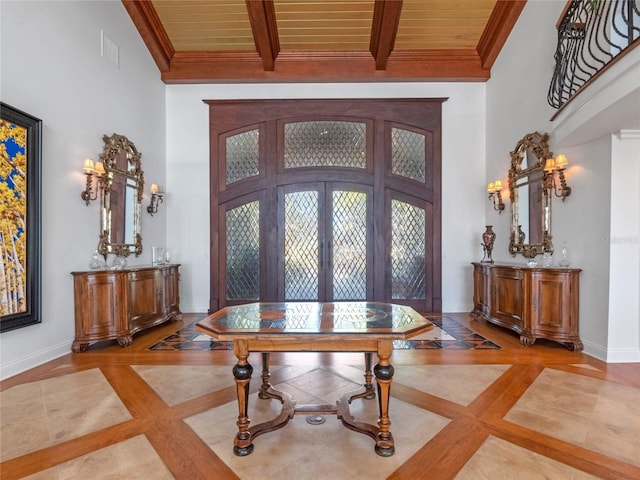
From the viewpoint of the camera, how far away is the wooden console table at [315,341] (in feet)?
5.96

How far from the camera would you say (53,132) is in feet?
11.5

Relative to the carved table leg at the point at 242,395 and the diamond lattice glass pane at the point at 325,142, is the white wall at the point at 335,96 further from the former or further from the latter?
the carved table leg at the point at 242,395

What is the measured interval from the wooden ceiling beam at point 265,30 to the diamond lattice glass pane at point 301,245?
228 cm

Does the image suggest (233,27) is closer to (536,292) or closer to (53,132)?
(53,132)

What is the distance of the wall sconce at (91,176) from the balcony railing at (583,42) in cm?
537

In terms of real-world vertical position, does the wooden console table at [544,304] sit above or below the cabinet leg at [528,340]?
above

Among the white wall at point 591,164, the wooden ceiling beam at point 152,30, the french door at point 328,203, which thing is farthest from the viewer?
the french door at point 328,203

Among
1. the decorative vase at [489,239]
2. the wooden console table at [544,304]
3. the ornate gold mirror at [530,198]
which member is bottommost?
the wooden console table at [544,304]

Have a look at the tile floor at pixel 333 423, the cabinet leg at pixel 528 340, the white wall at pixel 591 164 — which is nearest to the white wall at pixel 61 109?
the tile floor at pixel 333 423

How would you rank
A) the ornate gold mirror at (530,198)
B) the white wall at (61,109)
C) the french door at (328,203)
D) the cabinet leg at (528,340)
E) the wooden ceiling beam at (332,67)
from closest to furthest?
the white wall at (61,109) → the cabinet leg at (528,340) → the ornate gold mirror at (530,198) → the wooden ceiling beam at (332,67) → the french door at (328,203)

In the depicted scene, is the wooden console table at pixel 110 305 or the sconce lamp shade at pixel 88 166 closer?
the wooden console table at pixel 110 305

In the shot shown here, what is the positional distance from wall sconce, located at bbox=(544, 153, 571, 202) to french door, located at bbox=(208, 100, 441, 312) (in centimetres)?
190

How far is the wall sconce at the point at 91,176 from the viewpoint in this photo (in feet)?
12.7

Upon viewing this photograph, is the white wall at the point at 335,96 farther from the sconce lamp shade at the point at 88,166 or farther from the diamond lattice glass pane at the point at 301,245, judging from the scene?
the sconce lamp shade at the point at 88,166
